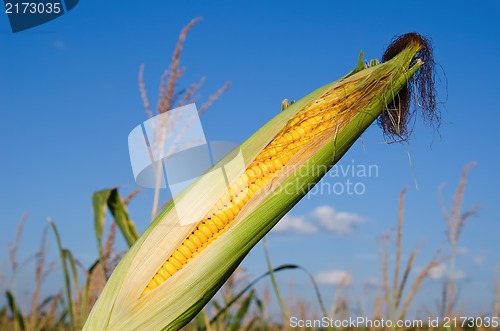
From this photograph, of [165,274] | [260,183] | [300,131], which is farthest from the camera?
[300,131]

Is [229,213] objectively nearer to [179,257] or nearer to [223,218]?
[223,218]

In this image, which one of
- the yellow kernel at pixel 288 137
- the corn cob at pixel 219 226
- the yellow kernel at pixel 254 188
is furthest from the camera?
the yellow kernel at pixel 288 137

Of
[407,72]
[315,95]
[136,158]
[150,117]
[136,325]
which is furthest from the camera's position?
[150,117]

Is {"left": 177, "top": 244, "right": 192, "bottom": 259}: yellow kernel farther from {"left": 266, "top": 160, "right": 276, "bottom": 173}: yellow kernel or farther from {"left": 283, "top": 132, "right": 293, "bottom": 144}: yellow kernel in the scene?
{"left": 283, "top": 132, "right": 293, "bottom": 144}: yellow kernel

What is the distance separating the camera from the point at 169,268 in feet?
7.61

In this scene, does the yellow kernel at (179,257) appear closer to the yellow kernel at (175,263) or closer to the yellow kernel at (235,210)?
the yellow kernel at (175,263)

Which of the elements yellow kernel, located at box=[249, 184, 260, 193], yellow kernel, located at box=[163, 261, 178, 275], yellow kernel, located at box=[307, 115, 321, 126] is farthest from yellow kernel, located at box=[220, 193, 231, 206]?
yellow kernel, located at box=[307, 115, 321, 126]

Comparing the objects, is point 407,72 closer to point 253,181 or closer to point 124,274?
point 253,181

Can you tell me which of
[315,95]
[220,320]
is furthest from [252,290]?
[315,95]

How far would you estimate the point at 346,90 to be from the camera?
8.57 feet

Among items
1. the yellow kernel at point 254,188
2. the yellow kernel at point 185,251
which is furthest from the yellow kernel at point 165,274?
the yellow kernel at point 254,188

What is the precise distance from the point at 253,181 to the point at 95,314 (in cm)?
87

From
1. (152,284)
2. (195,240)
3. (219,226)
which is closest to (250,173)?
(219,226)

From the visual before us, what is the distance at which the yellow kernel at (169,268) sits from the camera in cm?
232
